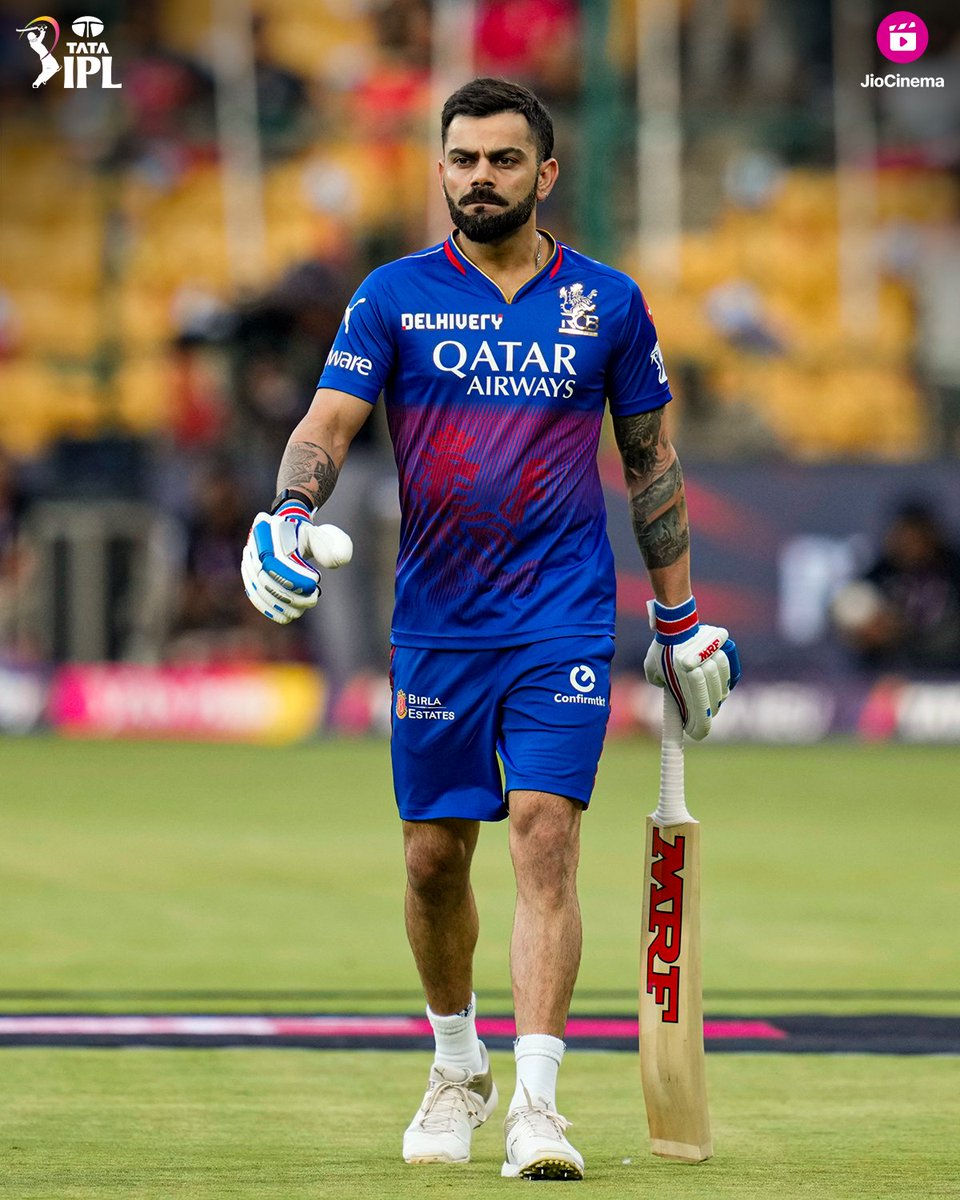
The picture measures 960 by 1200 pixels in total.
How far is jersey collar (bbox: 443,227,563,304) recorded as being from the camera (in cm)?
557

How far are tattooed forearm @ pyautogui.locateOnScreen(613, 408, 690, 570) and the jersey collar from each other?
0.39 m

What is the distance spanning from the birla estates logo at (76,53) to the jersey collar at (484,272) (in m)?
15.2

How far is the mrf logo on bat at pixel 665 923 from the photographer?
5500mm

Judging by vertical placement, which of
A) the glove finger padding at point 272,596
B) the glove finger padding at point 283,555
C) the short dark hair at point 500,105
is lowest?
the glove finger padding at point 272,596

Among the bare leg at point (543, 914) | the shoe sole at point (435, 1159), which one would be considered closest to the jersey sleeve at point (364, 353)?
the bare leg at point (543, 914)

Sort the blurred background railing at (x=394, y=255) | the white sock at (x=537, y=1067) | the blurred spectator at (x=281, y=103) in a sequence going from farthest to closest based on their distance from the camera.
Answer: the blurred spectator at (x=281, y=103)
the blurred background railing at (x=394, y=255)
the white sock at (x=537, y=1067)

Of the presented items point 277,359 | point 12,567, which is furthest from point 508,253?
point 12,567

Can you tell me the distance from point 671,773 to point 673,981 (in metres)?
0.49

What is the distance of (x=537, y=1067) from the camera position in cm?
524

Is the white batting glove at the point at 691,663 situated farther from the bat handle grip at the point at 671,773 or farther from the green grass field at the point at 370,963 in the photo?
the green grass field at the point at 370,963

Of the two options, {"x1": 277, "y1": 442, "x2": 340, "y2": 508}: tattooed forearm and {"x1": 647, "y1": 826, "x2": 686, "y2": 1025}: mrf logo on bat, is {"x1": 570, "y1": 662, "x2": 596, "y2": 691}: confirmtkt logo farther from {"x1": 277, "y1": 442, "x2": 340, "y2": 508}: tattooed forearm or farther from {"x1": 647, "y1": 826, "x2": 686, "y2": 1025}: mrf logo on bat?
{"x1": 277, "y1": 442, "x2": 340, "y2": 508}: tattooed forearm

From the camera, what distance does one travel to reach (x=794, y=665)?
18.4 metres

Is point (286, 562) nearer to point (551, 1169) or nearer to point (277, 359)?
point (551, 1169)

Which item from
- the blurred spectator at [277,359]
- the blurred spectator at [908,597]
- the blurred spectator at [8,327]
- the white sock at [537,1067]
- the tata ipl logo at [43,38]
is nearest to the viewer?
the white sock at [537,1067]
